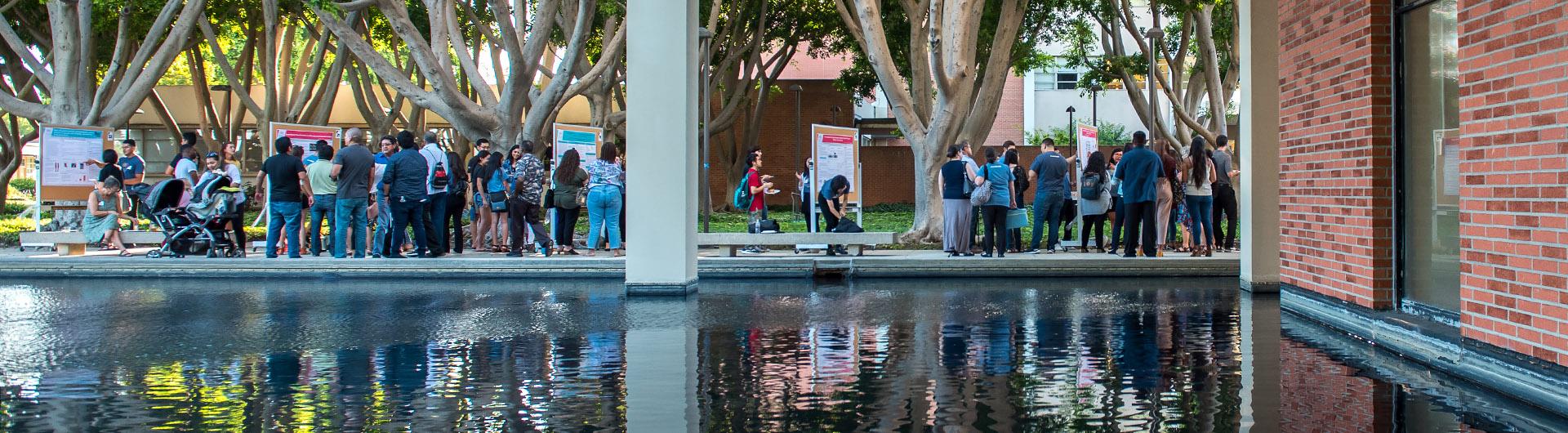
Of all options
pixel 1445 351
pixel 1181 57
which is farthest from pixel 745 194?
pixel 1181 57

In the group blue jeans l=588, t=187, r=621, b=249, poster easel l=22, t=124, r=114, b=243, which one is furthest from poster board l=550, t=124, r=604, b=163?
poster easel l=22, t=124, r=114, b=243

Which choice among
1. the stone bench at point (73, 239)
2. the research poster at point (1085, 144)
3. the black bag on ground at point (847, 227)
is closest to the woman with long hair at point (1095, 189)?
the research poster at point (1085, 144)

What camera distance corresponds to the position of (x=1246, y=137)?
1228cm

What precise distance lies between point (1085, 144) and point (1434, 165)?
10108 mm

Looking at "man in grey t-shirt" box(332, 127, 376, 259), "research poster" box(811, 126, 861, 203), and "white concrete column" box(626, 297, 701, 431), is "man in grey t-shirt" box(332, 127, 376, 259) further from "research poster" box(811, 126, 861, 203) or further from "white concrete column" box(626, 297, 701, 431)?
"white concrete column" box(626, 297, 701, 431)

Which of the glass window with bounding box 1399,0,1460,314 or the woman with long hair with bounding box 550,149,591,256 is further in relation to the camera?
the woman with long hair with bounding box 550,149,591,256

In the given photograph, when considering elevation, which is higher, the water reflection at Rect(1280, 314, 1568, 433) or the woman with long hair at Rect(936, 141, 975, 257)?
the woman with long hair at Rect(936, 141, 975, 257)

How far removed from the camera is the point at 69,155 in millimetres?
19156

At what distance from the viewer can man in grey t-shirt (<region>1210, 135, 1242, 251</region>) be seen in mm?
16734

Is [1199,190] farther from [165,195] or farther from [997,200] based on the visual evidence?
[165,195]

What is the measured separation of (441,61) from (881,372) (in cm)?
1447

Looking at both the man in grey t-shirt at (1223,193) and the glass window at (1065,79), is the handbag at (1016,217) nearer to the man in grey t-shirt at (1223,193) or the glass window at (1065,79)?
the man in grey t-shirt at (1223,193)

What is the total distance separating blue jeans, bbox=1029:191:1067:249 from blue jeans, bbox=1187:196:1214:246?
1.63 m

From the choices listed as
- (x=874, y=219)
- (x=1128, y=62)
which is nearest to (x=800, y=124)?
(x=874, y=219)
